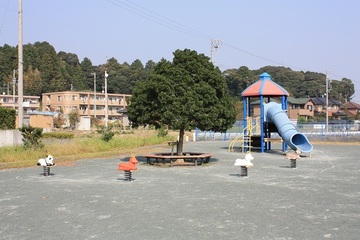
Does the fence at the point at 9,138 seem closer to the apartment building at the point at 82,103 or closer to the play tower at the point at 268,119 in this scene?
the play tower at the point at 268,119

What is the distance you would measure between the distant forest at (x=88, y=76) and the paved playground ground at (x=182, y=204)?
54015 millimetres

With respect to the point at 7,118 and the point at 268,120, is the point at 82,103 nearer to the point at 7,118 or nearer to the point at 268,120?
the point at 7,118

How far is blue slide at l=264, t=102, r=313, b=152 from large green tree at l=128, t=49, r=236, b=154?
4426 millimetres

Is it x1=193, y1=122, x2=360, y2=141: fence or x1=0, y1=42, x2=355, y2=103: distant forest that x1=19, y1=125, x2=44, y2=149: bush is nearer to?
x1=193, y1=122, x2=360, y2=141: fence

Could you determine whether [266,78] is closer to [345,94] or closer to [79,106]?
[79,106]

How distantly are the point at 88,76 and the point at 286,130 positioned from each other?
248ft

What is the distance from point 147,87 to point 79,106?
51.5 metres

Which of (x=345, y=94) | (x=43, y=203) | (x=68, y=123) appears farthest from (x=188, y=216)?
(x=345, y=94)

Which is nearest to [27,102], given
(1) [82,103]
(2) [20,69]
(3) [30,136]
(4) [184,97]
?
(1) [82,103]

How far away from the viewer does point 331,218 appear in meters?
6.93

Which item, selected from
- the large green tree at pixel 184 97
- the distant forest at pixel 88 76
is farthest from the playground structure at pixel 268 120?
the distant forest at pixel 88 76

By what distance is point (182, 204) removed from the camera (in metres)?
8.25

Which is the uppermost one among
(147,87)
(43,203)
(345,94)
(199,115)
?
(345,94)

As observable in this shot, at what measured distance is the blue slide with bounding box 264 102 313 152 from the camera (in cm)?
1927
